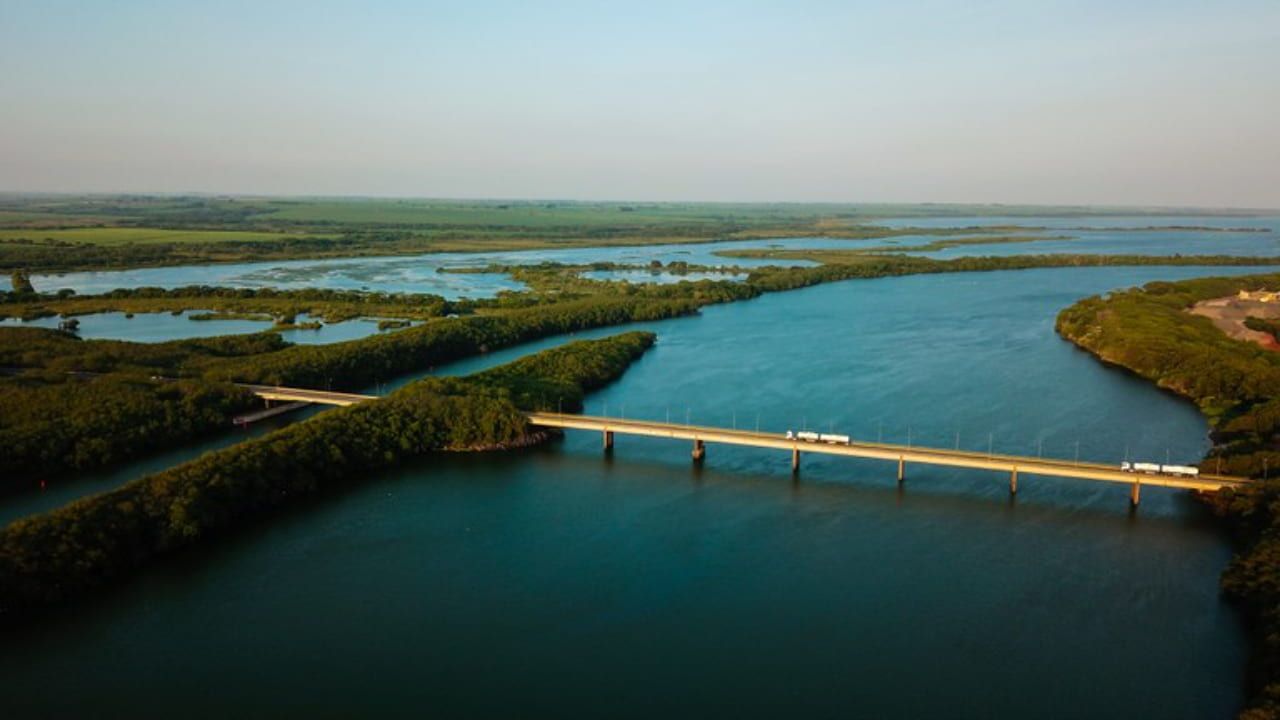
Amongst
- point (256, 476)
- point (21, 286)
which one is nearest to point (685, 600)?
point (256, 476)

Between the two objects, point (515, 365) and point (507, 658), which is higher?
point (515, 365)

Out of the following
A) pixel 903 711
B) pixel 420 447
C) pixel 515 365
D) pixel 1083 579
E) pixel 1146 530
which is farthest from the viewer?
pixel 515 365

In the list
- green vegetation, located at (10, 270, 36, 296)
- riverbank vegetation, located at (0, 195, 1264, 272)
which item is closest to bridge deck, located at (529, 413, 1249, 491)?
green vegetation, located at (10, 270, 36, 296)

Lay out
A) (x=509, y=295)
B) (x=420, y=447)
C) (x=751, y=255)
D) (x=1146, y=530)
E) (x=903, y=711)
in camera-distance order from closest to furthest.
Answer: (x=903, y=711) < (x=1146, y=530) < (x=420, y=447) < (x=509, y=295) < (x=751, y=255)

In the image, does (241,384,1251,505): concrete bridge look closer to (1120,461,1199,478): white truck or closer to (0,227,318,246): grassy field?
(1120,461,1199,478): white truck

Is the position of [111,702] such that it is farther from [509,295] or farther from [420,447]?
[509,295]

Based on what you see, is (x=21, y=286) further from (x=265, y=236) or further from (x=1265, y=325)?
(x=1265, y=325)

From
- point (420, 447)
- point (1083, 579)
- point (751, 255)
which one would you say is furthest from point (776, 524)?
point (751, 255)
